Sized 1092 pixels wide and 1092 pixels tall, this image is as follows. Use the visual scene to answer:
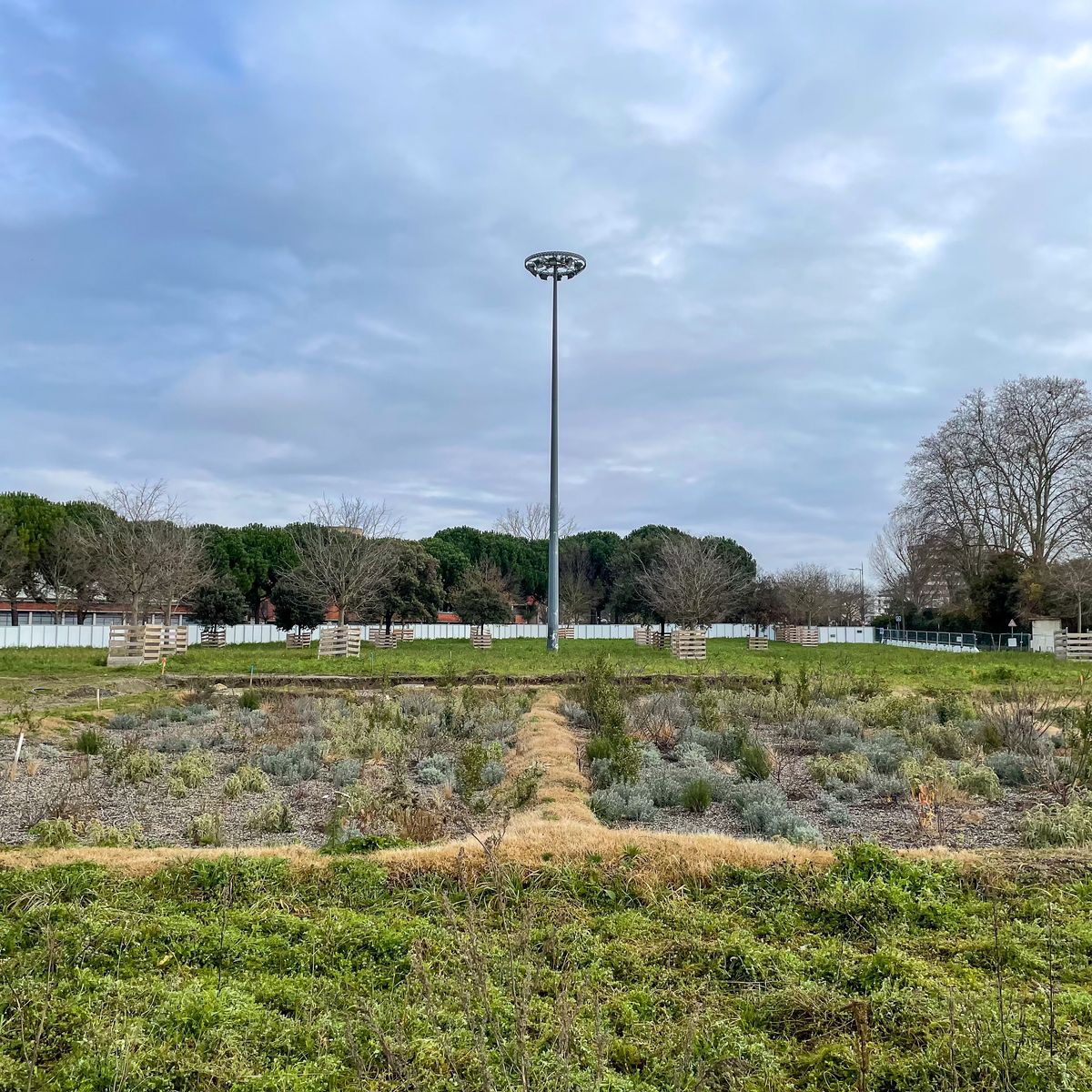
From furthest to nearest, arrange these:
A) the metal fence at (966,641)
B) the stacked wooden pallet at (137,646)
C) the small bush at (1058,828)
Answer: the metal fence at (966,641) → the stacked wooden pallet at (137,646) → the small bush at (1058,828)

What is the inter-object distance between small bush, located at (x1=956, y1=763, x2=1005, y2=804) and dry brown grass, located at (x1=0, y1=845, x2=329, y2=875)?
5.09m

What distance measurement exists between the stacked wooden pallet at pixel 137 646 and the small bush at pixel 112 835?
766 inches

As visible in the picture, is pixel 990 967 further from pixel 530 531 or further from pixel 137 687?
pixel 530 531

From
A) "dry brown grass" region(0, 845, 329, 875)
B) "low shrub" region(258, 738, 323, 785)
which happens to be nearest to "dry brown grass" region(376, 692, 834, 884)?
"dry brown grass" region(0, 845, 329, 875)

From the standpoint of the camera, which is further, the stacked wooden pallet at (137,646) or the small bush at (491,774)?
the stacked wooden pallet at (137,646)

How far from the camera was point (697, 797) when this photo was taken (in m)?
6.52

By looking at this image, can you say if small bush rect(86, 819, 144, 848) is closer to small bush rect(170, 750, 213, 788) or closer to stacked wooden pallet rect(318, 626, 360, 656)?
small bush rect(170, 750, 213, 788)

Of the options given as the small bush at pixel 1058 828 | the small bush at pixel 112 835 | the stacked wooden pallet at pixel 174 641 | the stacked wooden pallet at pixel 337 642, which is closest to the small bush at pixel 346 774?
the small bush at pixel 112 835

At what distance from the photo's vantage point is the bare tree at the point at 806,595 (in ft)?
174

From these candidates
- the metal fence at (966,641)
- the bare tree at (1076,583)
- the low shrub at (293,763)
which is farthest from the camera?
the metal fence at (966,641)

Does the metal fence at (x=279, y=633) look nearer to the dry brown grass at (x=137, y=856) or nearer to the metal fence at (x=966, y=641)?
the metal fence at (x=966, y=641)

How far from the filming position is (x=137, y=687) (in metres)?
16.6

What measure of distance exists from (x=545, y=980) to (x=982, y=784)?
5020mm

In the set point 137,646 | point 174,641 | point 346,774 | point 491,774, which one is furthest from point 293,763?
point 174,641
